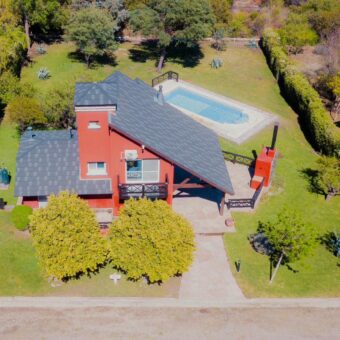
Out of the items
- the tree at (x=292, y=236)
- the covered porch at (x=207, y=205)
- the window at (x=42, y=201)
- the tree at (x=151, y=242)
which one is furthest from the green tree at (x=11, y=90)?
the tree at (x=292, y=236)

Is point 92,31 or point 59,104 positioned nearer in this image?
point 59,104

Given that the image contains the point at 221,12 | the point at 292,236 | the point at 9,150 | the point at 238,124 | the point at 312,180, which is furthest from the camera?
the point at 221,12

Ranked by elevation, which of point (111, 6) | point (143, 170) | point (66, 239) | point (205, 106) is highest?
point (111, 6)

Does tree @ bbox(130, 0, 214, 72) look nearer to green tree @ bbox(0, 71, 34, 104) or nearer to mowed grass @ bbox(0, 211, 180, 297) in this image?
green tree @ bbox(0, 71, 34, 104)

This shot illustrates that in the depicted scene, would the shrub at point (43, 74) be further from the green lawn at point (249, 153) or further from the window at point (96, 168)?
the window at point (96, 168)

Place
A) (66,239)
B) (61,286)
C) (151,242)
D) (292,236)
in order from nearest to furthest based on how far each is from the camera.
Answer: (66,239) < (151,242) < (292,236) < (61,286)

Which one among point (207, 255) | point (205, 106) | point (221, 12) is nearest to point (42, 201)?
point (207, 255)

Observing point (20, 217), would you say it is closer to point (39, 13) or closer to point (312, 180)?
point (312, 180)
